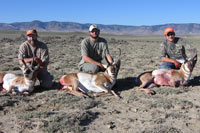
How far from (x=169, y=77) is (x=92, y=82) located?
Answer: 225 cm

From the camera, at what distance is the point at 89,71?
25.7 ft

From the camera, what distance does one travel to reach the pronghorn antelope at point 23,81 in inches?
261

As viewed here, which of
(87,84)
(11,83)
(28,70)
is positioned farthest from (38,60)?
(87,84)

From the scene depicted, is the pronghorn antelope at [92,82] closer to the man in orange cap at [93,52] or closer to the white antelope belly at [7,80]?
the man in orange cap at [93,52]

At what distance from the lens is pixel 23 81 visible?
6.81 meters

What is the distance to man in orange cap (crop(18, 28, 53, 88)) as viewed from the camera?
7.15 meters

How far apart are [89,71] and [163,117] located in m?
3.19

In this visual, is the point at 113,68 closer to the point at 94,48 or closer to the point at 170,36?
the point at 94,48

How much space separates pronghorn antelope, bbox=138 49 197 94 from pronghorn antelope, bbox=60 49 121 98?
0.96 metres

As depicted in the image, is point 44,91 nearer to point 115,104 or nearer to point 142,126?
point 115,104

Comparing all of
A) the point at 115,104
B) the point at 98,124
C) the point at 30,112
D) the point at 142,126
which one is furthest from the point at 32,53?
the point at 142,126

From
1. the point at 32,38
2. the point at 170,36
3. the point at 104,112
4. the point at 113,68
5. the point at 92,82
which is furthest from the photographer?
the point at 170,36

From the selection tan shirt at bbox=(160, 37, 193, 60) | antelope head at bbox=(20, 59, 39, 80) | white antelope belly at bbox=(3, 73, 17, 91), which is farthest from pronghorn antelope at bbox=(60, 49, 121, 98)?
tan shirt at bbox=(160, 37, 193, 60)

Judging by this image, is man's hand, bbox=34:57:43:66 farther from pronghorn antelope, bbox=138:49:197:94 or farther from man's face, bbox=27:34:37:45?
pronghorn antelope, bbox=138:49:197:94
